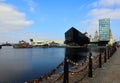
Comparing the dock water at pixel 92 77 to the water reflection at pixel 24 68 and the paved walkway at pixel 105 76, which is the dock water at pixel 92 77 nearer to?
the paved walkway at pixel 105 76

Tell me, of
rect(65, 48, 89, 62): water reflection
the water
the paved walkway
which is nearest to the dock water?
the paved walkway

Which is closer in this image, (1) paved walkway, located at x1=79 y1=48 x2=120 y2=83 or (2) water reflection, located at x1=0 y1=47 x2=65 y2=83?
(1) paved walkway, located at x1=79 y1=48 x2=120 y2=83

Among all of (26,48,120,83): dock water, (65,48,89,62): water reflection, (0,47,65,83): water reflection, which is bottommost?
(0,47,65,83): water reflection

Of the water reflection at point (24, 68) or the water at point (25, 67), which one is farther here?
the water at point (25, 67)

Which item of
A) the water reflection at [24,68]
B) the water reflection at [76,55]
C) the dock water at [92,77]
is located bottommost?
the water reflection at [24,68]

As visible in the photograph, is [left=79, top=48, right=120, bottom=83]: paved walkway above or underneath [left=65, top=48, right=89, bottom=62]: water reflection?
above

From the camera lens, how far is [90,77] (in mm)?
14555

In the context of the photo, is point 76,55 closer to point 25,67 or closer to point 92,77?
point 25,67

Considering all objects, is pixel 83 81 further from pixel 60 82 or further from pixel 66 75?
pixel 66 75

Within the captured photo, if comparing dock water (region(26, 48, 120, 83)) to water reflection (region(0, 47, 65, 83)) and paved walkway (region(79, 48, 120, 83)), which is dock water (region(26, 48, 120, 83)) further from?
water reflection (region(0, 47, 65, 83))

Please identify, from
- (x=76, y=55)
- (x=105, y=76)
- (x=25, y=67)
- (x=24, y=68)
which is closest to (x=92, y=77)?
(x=105, y=76)

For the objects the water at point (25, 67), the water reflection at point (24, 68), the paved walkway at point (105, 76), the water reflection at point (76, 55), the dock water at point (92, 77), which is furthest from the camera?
the water reflection at point (76, 55)

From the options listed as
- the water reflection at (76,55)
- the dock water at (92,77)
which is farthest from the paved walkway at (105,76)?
the water reflection at (76,55)

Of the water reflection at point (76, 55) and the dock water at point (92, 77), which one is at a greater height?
the dock water at point (92, 77)
